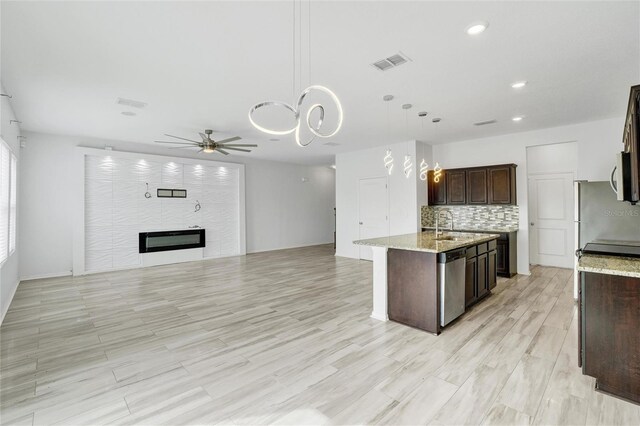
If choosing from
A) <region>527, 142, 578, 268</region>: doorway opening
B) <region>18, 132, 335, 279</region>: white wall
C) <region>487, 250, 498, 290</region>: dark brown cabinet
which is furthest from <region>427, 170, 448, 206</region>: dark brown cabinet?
<region>18, 132, 335, 279</region>: white wall

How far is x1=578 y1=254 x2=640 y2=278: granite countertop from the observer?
207 centimetres

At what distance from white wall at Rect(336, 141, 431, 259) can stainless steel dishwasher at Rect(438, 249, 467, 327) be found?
3.38 meters

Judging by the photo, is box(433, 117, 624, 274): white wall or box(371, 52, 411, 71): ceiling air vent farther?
box(433, 117, 624, 274): white wall

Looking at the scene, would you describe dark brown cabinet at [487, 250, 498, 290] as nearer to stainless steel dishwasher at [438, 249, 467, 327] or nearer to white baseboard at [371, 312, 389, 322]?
stainless steel dishwasher at [438, 249, 467, 327]

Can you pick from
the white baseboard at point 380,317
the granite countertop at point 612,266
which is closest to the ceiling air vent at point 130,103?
the white baseboard at point 380,317

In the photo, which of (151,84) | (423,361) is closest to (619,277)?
(423,361)

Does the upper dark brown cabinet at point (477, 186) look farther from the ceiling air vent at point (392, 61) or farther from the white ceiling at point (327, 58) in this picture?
the ceiling air vent at point (392, 61)

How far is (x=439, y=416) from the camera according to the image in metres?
1.98

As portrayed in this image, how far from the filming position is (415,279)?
136 inches

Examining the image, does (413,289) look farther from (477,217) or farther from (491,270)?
(477,217)

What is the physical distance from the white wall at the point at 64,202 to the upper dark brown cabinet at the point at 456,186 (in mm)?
5261

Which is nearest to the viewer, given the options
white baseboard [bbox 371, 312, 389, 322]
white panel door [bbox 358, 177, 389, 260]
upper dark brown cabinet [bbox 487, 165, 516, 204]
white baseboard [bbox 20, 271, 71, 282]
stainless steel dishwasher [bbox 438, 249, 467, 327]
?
stainless steel dishwasher [bbox 438, 249, 467, 327]

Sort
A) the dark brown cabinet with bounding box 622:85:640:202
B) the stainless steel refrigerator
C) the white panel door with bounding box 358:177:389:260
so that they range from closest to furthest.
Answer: the dark brown cabinet with bounding box 622:85:640:202, the stainless steel refrigerator, the white panel door with bounding box 358:177:389:260

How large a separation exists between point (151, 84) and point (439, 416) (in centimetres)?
451
